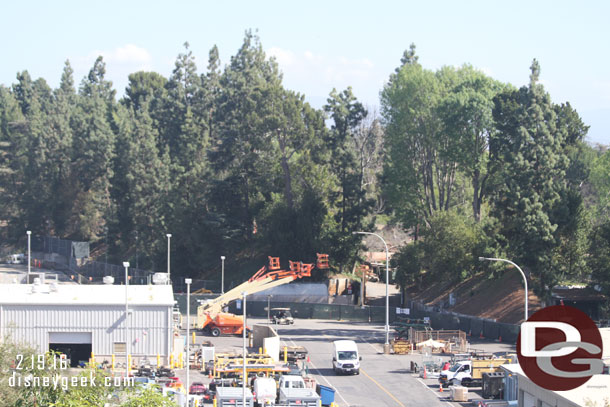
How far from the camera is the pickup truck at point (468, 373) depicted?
4628 cm

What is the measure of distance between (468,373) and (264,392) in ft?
41.5

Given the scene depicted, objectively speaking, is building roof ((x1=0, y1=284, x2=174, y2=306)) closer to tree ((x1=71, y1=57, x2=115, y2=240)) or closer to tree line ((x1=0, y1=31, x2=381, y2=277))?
tree line ((x1=0, y1=31, x2=381, y2=277))

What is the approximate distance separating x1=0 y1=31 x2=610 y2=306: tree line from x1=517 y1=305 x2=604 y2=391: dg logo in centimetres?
2299

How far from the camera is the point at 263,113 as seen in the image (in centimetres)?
8375

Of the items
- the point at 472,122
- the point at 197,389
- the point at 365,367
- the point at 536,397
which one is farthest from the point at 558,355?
the point at 472,122

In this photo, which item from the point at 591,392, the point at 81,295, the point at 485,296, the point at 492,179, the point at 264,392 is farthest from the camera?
the point at 492,179

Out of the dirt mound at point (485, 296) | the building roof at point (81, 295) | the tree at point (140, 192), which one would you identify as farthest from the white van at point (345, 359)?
the tree at point (140, 192)

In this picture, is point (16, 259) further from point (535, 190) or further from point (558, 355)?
point (558, 355)

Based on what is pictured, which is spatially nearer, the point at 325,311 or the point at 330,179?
the point at 325,311

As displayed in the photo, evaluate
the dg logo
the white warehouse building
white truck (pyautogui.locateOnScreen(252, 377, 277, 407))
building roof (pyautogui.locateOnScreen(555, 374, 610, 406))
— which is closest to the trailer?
white truck (pyautogui.locateOnScreen(252, 377, 277, 407))

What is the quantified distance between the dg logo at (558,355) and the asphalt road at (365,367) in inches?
313

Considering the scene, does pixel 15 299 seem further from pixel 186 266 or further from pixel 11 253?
pixel 11 253

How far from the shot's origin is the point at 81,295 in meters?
53.7

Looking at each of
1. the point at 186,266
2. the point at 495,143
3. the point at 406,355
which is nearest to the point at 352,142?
the point at 495,143
